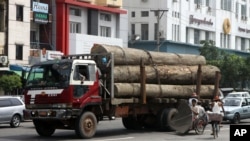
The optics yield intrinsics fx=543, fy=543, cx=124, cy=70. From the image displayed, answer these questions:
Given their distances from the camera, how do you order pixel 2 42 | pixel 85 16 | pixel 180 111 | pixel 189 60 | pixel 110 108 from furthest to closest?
pixel 85 16, pixel 2 42, pixel 189 60, pixel 180 111, pixel 110 108

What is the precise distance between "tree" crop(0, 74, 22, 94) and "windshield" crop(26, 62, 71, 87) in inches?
665

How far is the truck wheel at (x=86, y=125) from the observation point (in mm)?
18781

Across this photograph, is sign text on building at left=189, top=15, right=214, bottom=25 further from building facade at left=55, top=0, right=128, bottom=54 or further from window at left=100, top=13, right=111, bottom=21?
window at left=100, top=13, right=111, bottom=21

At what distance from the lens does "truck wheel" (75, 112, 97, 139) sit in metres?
18.8

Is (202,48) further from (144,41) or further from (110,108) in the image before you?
(110,108)

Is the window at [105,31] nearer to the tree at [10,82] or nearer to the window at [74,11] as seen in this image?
the window at [74,11]

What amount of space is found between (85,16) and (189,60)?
2542 centimetres

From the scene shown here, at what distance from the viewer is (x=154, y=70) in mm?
22000

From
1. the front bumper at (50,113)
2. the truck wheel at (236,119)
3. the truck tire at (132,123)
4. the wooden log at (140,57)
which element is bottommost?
the truck wheel at (236,119)

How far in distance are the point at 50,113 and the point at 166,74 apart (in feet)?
19.5

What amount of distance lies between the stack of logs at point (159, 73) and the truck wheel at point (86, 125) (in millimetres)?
1301

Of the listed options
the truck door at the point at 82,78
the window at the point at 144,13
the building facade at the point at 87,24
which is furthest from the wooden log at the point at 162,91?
the window at the point at 144,13

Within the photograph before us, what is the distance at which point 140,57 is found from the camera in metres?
21.5

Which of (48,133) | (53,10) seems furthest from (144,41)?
(48,133)
